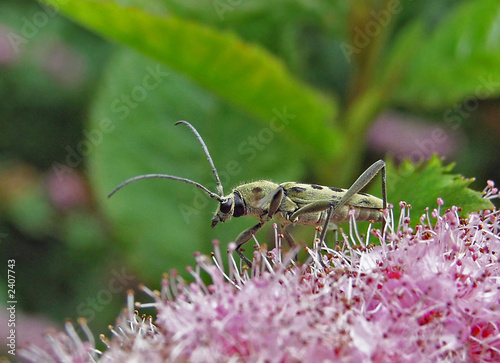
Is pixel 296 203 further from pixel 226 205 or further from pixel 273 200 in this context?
pixel 226 205

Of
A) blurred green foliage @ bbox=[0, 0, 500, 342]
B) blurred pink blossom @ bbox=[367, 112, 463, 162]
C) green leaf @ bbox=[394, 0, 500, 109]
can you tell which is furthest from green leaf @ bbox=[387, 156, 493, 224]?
blurred pink blossom @ bbox=[367, 112, 463, 162]

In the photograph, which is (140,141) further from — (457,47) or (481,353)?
(481,353)

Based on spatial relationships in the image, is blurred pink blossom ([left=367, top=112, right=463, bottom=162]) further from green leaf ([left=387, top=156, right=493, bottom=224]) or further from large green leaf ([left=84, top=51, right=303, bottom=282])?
green leaf ([left=387, top=156, right=493, bottom=224])

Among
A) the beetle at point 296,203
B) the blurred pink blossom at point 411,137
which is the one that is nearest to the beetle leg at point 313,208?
the beetle at point 296,203

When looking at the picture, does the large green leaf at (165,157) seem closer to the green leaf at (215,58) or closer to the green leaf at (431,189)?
the green leaf at (215,58)

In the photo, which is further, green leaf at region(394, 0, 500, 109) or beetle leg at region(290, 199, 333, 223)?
green leaf at region(394, 0, 500, 109)

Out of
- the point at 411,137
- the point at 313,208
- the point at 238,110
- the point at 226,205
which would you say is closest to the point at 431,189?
the point at 313,208
